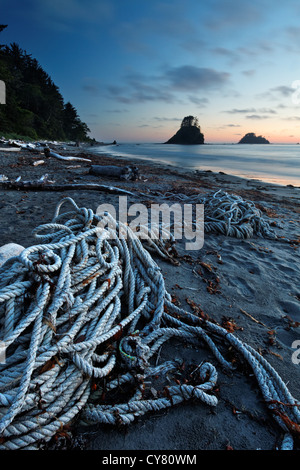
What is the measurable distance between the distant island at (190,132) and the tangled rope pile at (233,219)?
101 m

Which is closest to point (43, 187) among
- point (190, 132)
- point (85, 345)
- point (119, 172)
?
point (119, 172)

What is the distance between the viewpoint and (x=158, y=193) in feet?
18.4

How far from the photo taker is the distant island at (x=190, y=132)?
9606 cm

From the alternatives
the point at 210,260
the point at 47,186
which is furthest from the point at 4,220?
the point at 210,260

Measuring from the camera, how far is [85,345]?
1.23 metres

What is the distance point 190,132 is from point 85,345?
4148 inches

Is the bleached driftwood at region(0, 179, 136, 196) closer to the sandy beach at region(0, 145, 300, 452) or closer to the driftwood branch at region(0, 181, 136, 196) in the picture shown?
the driftwood branch at region(0, 181, 136, 196)

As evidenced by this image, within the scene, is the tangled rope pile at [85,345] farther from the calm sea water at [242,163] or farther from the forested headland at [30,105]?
the forested headland at [30,105]

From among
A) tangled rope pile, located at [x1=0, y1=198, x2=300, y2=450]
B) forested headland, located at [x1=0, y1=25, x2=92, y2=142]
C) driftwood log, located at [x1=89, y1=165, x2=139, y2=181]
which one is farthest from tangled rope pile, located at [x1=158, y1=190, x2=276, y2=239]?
forested headland, located at [x1=0, y1=25, x2=92, y2=142]

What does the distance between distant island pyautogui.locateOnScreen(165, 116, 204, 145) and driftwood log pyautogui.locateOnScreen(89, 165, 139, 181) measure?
9816 centimetres

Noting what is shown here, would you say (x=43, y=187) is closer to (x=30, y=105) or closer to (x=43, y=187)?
(x=43, y=187)

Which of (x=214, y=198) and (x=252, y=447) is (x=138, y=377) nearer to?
(x=252, y=447)

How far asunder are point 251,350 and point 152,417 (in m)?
0.74

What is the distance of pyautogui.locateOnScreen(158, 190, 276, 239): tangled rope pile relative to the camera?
11.8 ft
